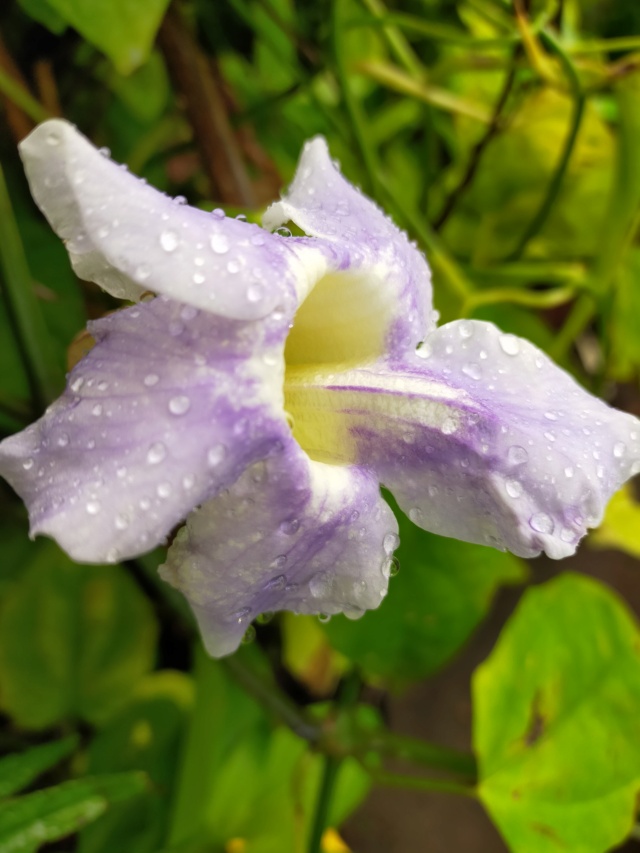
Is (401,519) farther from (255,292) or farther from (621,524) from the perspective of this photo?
(255,292)

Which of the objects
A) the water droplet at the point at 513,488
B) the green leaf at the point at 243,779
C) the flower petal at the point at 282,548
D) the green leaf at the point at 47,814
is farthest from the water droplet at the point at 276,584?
the green leaf at the point at 243,779

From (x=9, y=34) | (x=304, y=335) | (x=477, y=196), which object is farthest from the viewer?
(x=477, y=196)

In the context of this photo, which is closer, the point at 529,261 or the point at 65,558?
the point at 65,558

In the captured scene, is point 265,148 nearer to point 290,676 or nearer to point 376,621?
point 376,621

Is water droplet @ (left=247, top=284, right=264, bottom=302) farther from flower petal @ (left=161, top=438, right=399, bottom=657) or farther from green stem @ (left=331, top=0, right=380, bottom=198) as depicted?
green stem @ (left=331, top=0, right=380, bottom=198)

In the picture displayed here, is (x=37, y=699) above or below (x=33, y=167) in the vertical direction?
below

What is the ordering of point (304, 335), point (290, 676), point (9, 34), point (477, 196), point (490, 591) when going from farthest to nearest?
1. point (290, 676)
2. point (477, 196)
3. point (490, 591)
4. point (9, 34)
5. point (304, 335)

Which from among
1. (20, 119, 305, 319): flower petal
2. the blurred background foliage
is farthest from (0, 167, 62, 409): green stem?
(20, 119, 305, 319): flower petal

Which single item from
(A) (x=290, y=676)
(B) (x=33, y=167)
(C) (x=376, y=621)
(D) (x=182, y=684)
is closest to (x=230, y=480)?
(B) (x=33, y=167)
